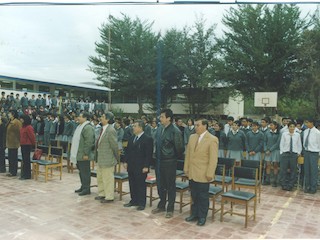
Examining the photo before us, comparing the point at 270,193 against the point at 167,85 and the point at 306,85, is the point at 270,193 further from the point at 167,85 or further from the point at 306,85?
the point at 167,85

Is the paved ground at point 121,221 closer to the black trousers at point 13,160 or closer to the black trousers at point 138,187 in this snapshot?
the black trousers at point 138,187

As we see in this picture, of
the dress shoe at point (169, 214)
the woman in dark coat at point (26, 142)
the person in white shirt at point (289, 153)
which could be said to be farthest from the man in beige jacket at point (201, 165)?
the woman in dark coat at point (26, 142)

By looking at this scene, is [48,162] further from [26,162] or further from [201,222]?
[201,222]

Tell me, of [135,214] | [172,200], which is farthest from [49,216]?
[172,200]

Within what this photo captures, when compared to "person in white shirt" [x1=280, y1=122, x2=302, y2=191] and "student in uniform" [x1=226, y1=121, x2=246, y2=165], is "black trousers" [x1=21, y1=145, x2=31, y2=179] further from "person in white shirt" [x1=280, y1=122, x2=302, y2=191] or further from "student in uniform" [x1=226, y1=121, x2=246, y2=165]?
"person in white shirt" [x1=280, y1=122, x2=302, y2=191]

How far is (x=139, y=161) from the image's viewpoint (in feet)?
18.0

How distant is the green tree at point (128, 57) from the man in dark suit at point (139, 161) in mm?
20815

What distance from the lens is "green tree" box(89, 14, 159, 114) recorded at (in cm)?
2630

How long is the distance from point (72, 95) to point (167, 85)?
9.58 metres

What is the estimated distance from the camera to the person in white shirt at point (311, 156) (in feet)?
22.8

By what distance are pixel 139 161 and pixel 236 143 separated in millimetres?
3442

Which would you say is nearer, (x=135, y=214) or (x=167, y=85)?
(x=135, y=214)

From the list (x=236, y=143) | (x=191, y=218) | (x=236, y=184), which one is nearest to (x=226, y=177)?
(x=236, y=184)

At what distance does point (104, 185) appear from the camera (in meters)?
5.90
